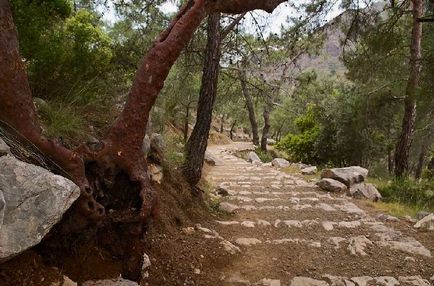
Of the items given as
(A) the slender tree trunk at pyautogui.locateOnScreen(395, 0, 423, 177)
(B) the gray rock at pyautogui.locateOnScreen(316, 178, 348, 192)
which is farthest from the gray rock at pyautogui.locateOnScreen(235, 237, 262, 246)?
(A) the slender tree trunk at pyautogui.locateOnScreen(395, 0, 423, 177)

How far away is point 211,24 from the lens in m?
5.39

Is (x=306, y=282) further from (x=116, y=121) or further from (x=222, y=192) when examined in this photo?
(x=222, y=192)

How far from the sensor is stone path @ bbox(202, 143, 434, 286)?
3.64 meters

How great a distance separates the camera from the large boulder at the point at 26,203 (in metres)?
1.80

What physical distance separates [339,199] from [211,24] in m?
3.95

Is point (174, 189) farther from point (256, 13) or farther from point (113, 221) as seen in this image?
point (256, 13)

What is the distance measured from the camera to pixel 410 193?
24.1 ft

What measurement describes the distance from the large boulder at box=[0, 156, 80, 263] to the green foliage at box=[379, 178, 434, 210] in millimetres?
6533

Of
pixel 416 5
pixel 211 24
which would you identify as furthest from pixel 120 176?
pixel 416 5

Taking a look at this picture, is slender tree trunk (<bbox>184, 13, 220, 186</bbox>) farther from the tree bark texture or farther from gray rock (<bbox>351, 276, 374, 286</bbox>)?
gray rock (<bbox>351, 276, 374, 286</bbox>)

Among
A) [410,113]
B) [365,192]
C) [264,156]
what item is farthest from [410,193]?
[264,156]

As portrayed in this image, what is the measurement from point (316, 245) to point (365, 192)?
324 cm

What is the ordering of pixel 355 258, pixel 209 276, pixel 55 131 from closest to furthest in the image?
1. pixel 55 131
2. pixel 209 276
3. pixel 355 258

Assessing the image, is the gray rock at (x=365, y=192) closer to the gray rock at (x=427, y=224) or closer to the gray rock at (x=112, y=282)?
the gray rock at (x=427, y=224)
